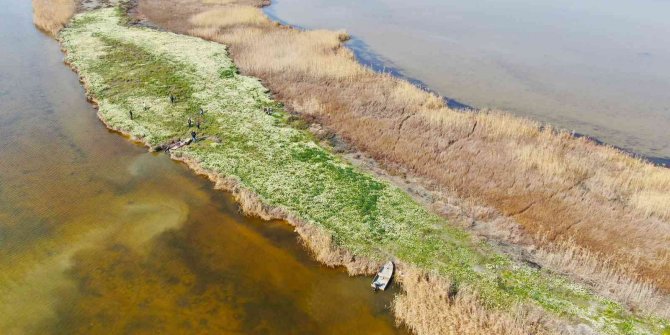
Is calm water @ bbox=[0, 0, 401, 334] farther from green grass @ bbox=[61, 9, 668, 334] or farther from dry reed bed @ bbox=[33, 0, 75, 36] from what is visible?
dry reed bed @ bbox=[33, 0, 75, 36]

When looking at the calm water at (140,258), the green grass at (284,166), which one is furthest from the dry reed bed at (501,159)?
the calm water at (140,258)

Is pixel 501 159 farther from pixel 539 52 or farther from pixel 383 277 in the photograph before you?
pixel 539 52

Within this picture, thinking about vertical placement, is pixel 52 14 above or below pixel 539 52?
below

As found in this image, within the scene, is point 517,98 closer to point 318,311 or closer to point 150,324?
point 318,311

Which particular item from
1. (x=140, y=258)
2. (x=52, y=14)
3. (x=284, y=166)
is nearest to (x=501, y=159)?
(x=284, y=166)

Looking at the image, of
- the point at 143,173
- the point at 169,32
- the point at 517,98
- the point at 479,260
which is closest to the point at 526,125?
the point at 517,98
